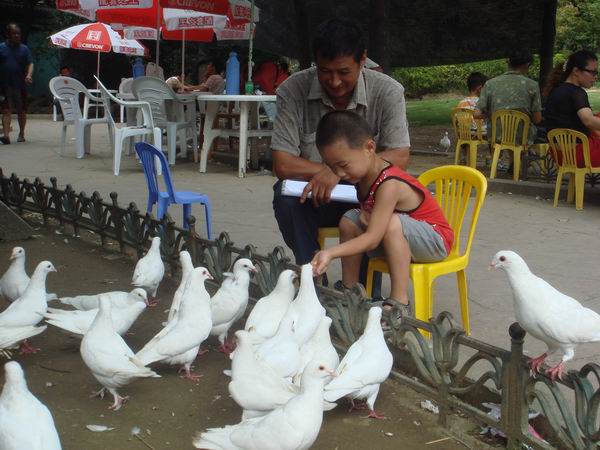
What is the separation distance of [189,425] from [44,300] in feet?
3.72

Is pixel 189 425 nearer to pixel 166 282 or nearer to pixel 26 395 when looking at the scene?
pixel 26 395

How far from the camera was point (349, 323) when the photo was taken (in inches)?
137

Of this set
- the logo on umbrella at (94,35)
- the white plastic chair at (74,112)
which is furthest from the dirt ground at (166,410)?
the logo on umbrella at (94,35)

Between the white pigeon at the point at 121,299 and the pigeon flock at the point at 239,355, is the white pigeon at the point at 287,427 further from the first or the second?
the white pigeon at the point at 121,299

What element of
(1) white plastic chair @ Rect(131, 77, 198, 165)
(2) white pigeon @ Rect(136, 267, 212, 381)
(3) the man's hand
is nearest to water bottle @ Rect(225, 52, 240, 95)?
(1) white plastic chair @ Rect(131, 77, 198, 165)

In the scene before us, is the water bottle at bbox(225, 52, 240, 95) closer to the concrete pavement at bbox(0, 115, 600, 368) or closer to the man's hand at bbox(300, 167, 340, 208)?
the concrete pavement at bbox(0, 115, 600, 368)

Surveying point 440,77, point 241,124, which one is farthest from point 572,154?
point 440,77

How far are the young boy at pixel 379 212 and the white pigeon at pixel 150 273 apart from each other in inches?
49.9

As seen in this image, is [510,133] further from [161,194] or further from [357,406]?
[357,406]

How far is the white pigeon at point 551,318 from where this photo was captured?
8.75 feet

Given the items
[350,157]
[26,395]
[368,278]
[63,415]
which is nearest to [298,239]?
[368,278]

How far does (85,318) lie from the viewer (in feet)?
11.8

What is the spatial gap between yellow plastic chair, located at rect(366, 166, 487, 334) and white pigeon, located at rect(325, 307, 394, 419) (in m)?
0.72

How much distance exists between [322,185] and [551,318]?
63.1 inches
